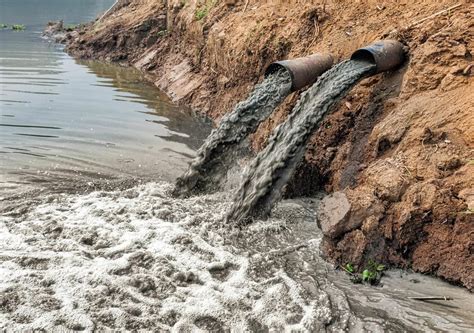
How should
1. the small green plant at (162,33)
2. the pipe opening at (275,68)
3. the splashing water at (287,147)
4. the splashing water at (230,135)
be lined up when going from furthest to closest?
the small green plant at (162,33)
the pipe opening at (275,68)
the splashing water at (230,135)
the splashing water at (287,147)

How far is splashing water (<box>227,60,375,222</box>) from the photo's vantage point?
535 cm

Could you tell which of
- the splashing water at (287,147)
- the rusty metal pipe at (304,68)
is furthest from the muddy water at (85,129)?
the rusty metal pipe at (304,68)

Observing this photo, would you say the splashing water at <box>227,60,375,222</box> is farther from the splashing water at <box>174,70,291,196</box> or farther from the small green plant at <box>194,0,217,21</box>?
the small green plant at <box>194,0,217,21</box>

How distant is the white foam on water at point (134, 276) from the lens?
3660 millimetres

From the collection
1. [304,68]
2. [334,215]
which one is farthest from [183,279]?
[304,68]

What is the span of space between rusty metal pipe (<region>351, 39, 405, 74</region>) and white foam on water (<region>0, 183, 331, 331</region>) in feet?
7.49

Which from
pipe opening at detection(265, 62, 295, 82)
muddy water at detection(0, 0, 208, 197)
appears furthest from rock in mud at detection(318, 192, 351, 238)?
muddy water at detection(0, 0, 208, 197)

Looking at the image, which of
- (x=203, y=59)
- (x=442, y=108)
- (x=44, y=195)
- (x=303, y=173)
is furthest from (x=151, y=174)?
(x=203, y=59)

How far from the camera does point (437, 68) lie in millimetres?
5406

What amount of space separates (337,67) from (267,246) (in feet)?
8.44

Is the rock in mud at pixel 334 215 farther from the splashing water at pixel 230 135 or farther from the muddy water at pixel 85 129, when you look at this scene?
the muddy water at pixel 85 129

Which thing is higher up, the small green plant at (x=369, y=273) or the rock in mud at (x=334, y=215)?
the rock in mud at (x=334, y=215)

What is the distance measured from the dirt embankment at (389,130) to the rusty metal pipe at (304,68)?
52 centimetres

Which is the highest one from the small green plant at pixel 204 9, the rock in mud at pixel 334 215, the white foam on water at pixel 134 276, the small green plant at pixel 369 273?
the small green plant at pixel 204 9
